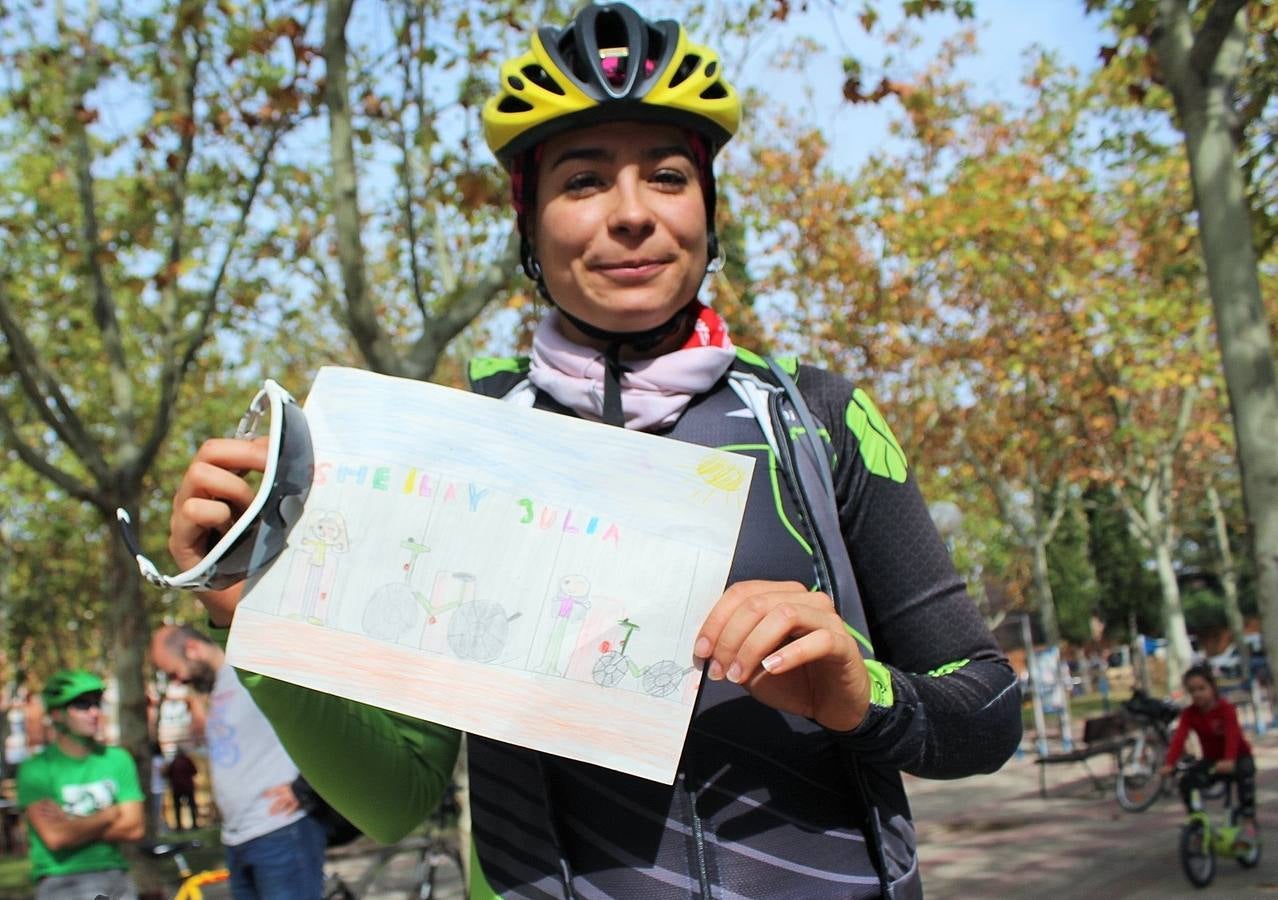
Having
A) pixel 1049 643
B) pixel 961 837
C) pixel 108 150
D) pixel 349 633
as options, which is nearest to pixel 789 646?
pixel 349 633

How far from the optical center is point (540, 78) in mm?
1708

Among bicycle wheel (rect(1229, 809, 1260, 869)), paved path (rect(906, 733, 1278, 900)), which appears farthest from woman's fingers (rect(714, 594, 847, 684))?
bicycle wheel (rect(1229, 809, 1260, 869))

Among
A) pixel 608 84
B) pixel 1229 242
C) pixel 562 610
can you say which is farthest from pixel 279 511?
pixel 1229 242

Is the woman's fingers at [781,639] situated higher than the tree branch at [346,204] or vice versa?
the tree branch at [346,204]

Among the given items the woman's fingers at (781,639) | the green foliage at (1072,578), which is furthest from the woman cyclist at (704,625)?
the green foliage at (1072,578)

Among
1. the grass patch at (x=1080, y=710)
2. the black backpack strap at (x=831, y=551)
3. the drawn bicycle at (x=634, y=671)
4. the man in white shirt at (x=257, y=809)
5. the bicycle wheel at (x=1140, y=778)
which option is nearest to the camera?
the drawn bicycle at (x=634, y=671)

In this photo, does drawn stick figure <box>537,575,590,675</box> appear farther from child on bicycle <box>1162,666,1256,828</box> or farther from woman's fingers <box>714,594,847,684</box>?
child on bicycle <box>1162,666,1256,828</box>

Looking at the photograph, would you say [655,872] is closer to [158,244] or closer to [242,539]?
[242,539]

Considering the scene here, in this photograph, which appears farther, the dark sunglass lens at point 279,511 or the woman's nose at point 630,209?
the woman's nose at point 630,209

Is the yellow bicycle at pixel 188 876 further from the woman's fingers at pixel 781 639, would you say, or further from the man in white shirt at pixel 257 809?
the woman's fingers at pixel 781 639

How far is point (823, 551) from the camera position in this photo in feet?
4.76

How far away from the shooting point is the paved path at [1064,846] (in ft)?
32.6

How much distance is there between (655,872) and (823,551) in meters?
0.40

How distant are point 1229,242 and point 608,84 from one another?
479 centimetres
